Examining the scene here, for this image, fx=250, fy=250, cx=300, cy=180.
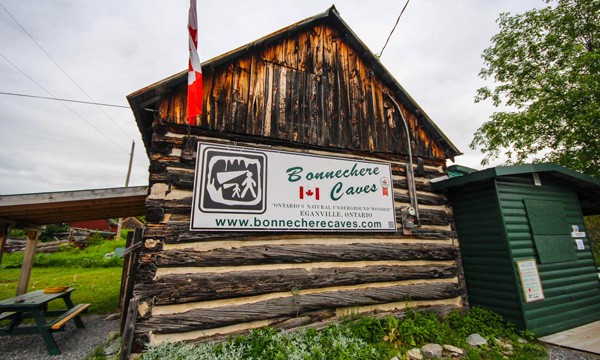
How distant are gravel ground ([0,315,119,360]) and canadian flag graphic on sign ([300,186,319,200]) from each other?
15.2 ft

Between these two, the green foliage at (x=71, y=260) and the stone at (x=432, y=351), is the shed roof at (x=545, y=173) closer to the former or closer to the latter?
the stone at (x=432, y=351)

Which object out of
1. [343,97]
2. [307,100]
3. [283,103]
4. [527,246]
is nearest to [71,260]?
[283,103]

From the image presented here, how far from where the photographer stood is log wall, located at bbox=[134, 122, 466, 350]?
11.8ft

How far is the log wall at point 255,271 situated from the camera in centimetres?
359

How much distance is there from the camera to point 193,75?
3918mm

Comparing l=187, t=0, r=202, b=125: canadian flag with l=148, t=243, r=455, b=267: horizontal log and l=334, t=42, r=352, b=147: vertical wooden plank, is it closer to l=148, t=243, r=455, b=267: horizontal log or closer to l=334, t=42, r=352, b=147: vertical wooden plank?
l=148, t=243, r=455, b=267: horizontal log

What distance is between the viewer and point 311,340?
12.6 feet

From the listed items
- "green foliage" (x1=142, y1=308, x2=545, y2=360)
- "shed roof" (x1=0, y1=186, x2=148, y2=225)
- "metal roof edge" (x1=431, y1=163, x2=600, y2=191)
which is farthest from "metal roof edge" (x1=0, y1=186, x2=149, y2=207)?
"metal roof edge" (x1=431, y1=163, x2=600, y2=191)

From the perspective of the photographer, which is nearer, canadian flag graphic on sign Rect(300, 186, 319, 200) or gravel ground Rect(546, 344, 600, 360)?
gravel ground Rect(546, 344, 600, 360)

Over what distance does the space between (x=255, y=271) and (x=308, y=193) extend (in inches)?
64.2

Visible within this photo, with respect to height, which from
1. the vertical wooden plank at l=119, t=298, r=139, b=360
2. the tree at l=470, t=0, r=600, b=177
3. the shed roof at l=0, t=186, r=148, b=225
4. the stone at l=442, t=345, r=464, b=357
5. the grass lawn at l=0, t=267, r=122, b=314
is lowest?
the stone at l=442, t=345, r=464, b=357

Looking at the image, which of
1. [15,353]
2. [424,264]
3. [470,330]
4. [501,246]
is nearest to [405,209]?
[424,264]

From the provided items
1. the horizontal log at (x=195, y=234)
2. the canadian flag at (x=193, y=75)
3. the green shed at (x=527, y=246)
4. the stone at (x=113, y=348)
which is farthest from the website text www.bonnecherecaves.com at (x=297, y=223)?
the stone at (x=113, y=348)

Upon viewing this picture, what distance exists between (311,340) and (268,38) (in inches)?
221
